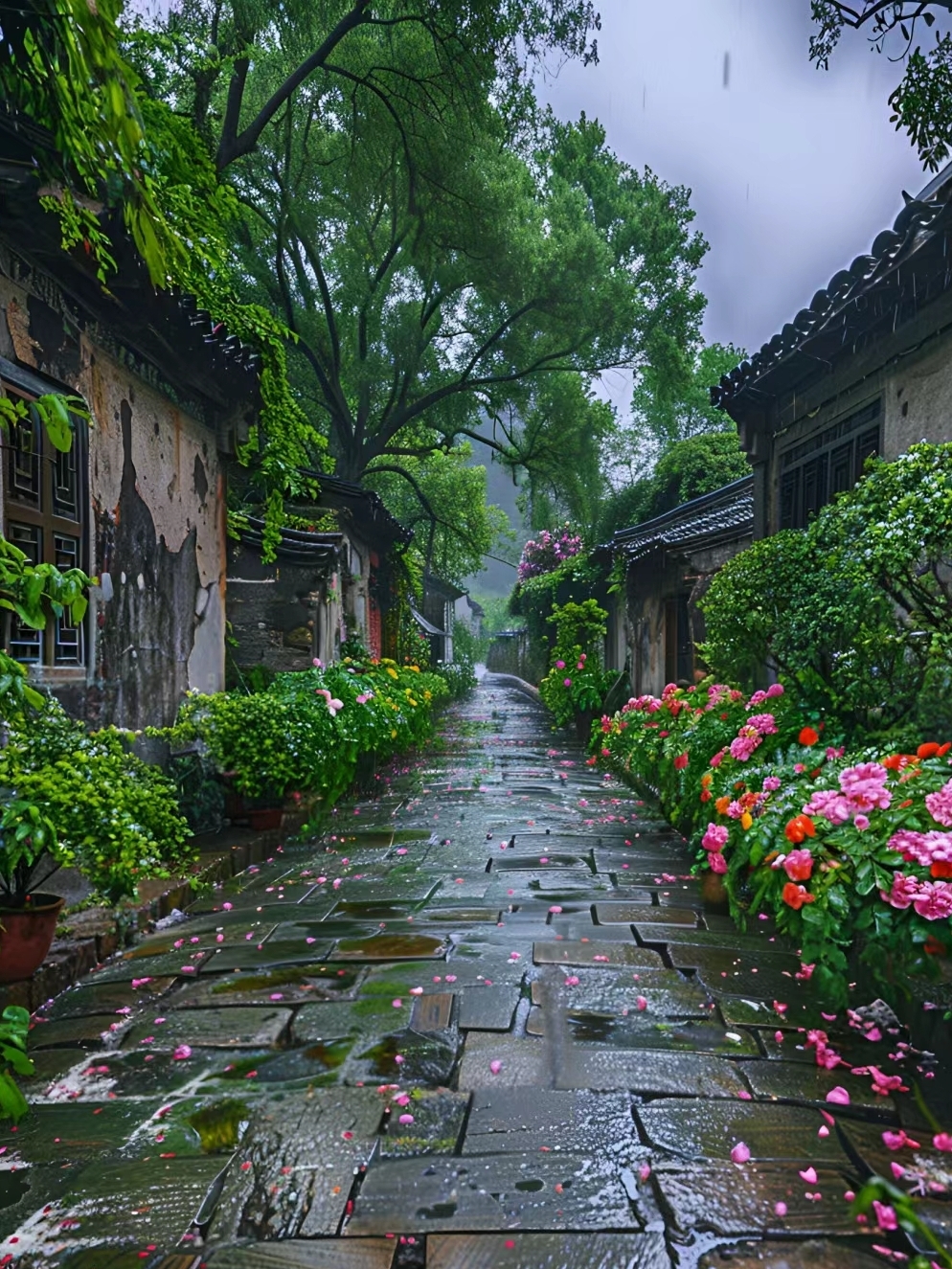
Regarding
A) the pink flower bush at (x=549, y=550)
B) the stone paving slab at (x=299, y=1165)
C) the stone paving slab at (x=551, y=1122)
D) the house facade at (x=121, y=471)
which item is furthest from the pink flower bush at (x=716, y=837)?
the pink flower bush at (x=549, y=550)

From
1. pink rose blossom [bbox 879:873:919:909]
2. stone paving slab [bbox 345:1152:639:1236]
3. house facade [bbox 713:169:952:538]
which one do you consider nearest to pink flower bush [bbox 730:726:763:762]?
pink rose blossom [bbox 879:873:919:909]

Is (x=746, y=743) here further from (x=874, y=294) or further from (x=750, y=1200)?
(x=874, y=294)

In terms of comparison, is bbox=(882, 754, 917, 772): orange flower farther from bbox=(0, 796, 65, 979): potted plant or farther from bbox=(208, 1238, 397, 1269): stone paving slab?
bbox=(0, 796, 65, 979): potted plant

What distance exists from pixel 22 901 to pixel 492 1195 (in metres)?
2.28

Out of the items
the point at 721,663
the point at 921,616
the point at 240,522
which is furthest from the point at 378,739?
the point at 921,616

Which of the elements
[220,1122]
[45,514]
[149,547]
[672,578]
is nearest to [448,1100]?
[220,1122]

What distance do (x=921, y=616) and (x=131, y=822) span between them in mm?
4127

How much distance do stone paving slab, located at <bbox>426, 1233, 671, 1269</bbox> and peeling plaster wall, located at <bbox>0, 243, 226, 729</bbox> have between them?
3.78 m

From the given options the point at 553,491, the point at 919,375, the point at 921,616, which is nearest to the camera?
the point at 921,616

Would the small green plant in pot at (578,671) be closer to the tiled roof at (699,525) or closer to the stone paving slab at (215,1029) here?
the tiled roof at (699,525)

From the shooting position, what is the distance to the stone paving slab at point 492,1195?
2.13 meters

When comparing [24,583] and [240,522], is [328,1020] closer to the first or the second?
[24,583]

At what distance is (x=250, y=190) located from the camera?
52.5 ft

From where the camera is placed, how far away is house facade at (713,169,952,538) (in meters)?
5.35
